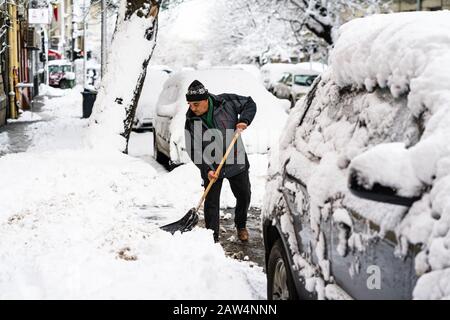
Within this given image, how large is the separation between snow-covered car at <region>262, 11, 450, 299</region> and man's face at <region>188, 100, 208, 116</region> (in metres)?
2.05

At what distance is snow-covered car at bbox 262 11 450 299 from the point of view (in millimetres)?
2248

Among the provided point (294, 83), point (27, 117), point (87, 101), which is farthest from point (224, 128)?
point (294, 83)

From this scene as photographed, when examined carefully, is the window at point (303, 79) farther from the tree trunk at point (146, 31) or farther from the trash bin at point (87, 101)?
the tree trunk at point (146, 31)

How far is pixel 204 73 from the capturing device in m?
11.9

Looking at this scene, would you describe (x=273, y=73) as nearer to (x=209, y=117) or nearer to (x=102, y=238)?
(x=209, y=117)

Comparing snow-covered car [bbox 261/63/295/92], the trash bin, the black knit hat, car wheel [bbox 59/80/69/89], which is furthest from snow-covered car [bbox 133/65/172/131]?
car wheel [bbox 59/80/69/89]

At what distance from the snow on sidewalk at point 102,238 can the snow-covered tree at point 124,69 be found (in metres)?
0.68

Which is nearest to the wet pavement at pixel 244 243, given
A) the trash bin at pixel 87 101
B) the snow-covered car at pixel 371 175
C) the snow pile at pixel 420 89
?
the snow-covered car at pixel 371 175

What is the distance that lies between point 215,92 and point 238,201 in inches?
194

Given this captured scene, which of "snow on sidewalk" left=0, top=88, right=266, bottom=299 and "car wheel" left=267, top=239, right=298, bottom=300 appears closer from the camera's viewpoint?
"car wheel" left=267, top=239, right=298, bottom=300

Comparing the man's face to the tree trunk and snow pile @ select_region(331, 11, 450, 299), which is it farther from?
the tree trunk

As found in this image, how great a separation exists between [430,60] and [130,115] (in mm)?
9466

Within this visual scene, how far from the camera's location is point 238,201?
6.77 meters
